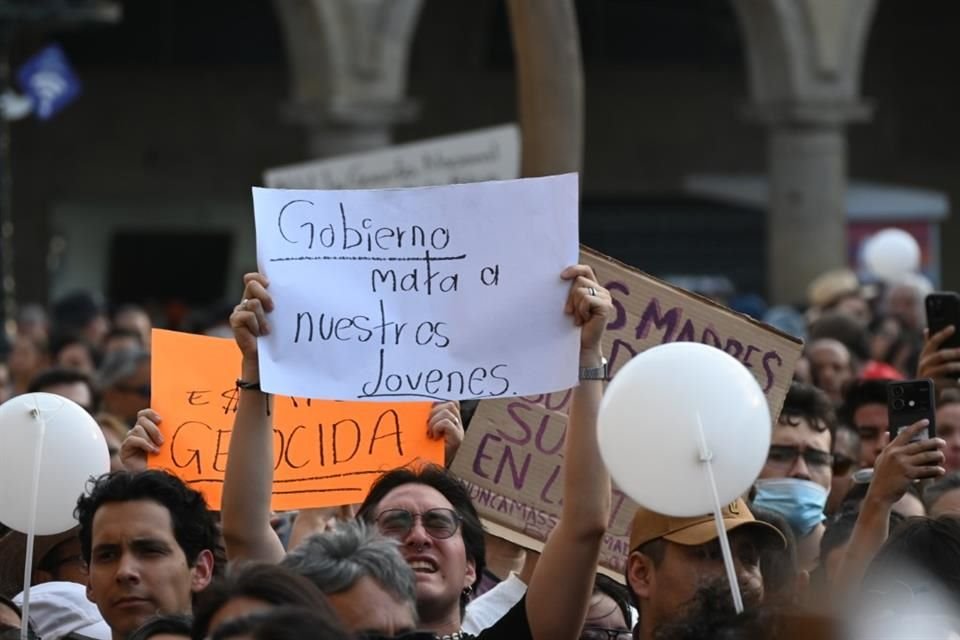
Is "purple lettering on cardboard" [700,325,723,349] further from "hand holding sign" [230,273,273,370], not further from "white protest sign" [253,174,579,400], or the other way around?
"hand holding sign" [230,273,273,370]

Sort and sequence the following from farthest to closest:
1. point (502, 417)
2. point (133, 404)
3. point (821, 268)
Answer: point (821, 268) → point (133, 404) → point (502, 417)

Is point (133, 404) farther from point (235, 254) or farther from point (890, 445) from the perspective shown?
point (235, 254)

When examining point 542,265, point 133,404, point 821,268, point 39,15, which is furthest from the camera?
point 821,268

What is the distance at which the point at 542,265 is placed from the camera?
13.8 feet

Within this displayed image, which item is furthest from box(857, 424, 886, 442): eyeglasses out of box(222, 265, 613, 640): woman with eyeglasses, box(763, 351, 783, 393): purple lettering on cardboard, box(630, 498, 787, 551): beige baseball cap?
box(222, 265, 613, 640): woman with eyeglasses

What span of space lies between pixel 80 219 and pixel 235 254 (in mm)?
1688

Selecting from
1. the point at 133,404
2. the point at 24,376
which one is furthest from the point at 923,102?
the point at 133,404

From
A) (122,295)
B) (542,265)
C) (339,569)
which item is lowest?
(122,295)

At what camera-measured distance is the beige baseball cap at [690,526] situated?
163 inches

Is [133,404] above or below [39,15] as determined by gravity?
below

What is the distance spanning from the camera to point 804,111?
60.3ft

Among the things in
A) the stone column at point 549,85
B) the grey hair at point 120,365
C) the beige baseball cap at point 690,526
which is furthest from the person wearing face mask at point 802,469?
the grey hair at point 120,365

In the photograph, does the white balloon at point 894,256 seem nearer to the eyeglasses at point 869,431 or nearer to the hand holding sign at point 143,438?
the eyeglasses at point 869,431

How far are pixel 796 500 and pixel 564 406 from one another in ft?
2.43
